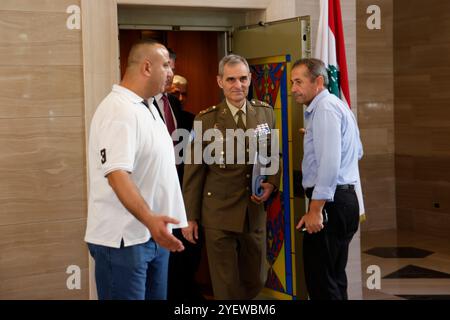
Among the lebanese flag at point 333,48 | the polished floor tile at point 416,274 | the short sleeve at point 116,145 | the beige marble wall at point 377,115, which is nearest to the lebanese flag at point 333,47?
the lebanese flag at point 333,48

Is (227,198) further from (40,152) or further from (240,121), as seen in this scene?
(40,152)

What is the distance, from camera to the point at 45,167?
504 centimetres

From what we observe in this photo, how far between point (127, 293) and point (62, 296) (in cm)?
209

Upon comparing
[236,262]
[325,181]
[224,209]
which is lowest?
[236,262]

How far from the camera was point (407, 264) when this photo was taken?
7109 mm

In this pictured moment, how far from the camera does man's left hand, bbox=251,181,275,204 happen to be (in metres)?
4.64

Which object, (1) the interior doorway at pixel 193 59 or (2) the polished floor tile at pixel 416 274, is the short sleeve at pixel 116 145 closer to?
(2) the polished floor tile at pixel 416 274

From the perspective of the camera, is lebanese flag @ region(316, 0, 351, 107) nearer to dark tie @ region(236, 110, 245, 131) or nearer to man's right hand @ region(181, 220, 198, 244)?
dark tie @ region(236, 110, 245, 131)

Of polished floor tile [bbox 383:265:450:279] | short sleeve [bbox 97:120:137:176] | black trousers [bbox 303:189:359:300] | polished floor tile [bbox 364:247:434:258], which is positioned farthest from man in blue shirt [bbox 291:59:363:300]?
polished floor tile [bbox 364:247:434:258]

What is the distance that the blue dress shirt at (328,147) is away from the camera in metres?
4.27

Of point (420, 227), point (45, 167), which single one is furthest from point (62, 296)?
point (420, 227)

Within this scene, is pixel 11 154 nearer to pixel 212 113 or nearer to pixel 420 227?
pixel 212 113

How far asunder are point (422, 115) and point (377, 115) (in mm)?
564

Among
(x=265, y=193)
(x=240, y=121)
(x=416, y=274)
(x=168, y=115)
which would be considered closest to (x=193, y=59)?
(x=168, y=115)
